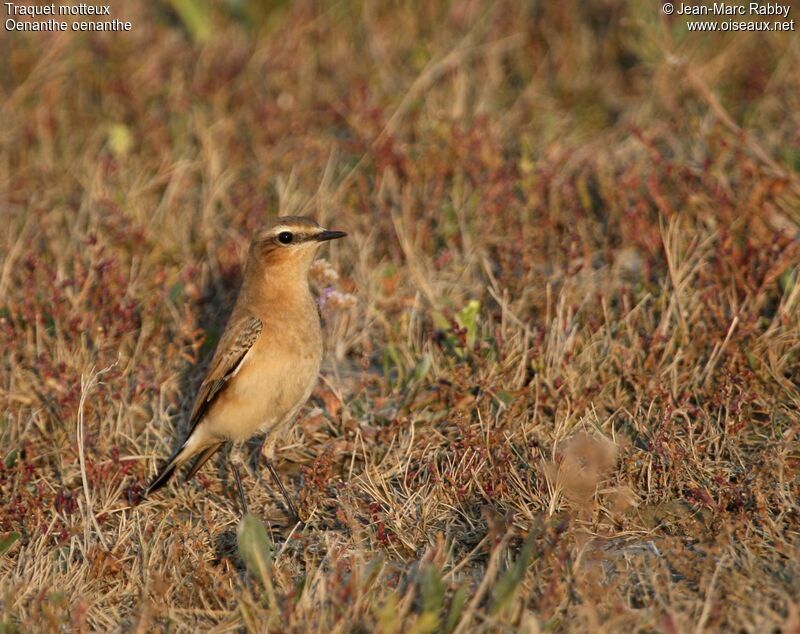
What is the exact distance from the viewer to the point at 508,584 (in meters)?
4.98

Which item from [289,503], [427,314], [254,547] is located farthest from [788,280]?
[254,547]

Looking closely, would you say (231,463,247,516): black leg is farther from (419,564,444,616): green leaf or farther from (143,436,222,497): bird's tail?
(419,564,444,616): green leaf

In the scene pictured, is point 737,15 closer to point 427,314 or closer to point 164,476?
point 427,314

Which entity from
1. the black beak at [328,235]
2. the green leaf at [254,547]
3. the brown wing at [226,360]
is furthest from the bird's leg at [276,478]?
the black beak at [328,235]

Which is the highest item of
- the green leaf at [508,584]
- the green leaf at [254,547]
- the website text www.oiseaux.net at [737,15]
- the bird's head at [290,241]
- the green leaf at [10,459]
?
the website text www.oiseaux.net at [737,15]

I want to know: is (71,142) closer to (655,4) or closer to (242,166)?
(242,166)

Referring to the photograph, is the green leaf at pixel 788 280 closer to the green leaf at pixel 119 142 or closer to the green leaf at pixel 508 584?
the green leaf at pixel 508 584

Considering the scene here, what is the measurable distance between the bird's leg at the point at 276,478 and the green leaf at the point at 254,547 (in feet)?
2.70

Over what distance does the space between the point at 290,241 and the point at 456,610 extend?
124 inches

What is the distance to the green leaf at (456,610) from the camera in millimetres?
4914

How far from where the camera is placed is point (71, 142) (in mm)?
10312

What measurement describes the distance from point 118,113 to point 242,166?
160cm

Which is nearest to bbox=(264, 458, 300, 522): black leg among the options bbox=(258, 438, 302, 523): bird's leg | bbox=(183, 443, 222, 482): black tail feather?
bbox=(258, 438, 302, 523): bird's leg

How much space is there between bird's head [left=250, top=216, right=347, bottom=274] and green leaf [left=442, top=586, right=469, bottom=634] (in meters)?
2.97
